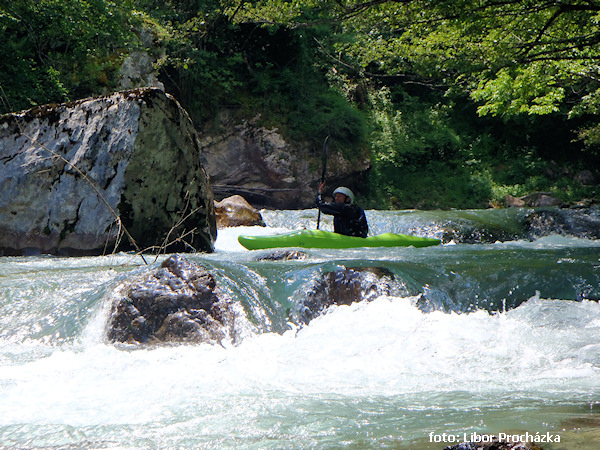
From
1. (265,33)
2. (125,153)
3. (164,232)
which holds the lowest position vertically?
(164,232)

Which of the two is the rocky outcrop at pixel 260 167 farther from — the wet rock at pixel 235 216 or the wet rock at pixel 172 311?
the wet rock at pixel 172 311

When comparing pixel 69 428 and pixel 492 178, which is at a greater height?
pixel 492 178

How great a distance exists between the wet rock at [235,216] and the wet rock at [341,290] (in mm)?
5985

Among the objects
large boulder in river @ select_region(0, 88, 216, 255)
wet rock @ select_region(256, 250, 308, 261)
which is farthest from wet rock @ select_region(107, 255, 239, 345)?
large boulder in river @ select_region(0, 88, 216, 255)

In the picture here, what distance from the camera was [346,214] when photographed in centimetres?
872

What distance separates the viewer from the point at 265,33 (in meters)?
17.1

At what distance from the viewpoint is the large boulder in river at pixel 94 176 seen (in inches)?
296

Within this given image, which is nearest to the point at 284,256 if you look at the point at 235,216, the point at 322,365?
the point at 322,365

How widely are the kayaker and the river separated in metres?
2.09

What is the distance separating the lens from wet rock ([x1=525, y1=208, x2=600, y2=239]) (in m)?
11.1

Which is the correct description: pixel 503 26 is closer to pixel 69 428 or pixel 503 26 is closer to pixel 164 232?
pixel 164 232

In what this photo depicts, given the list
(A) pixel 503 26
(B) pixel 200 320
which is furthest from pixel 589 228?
(B) pixel 200 320

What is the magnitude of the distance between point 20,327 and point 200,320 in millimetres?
1424

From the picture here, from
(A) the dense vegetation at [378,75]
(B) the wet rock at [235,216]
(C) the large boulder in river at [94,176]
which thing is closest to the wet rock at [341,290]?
(A) the dense vegetation at [378,75]
